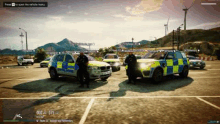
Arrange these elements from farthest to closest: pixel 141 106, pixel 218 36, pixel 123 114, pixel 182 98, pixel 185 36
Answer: pixel 185 36
pixel 218 36
pixel 182 98
pixel 141 106
pixel 123 114

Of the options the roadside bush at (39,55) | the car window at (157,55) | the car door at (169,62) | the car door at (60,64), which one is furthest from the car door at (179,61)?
the roadside bush at (39,55)

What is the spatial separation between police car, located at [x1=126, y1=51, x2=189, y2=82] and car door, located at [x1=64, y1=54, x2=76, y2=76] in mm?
3550

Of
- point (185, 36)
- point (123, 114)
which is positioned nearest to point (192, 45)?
point (123, 114)

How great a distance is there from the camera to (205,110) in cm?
330

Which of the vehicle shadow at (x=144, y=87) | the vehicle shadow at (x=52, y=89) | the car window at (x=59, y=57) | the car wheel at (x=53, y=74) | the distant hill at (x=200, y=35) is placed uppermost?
the distant hill at (x=200, y=35)

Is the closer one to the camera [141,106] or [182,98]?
[141,106]

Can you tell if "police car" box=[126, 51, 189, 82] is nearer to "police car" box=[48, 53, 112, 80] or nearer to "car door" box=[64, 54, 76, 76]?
"police car" box=[48, 53, 112, 80]

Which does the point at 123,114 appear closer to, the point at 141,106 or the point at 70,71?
the point at 141,106

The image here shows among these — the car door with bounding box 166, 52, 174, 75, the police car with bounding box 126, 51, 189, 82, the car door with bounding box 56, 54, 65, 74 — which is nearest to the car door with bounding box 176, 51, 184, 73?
the police car with bounding box 126, 51, 189, 82

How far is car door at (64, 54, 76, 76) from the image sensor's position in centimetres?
709

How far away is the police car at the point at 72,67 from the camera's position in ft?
21.8

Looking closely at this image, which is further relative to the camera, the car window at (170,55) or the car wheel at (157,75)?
the car window at (170,55)

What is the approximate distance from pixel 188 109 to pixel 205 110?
0.41 metres

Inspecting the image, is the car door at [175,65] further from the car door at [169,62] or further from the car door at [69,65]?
the car door at [69,65]
